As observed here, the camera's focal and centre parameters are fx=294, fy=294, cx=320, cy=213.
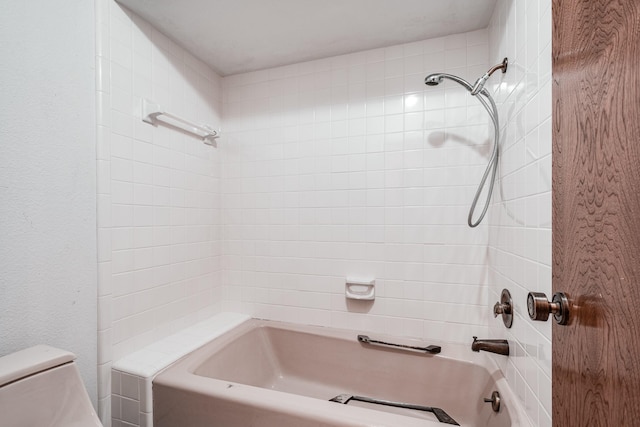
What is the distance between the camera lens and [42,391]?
92 centimetres

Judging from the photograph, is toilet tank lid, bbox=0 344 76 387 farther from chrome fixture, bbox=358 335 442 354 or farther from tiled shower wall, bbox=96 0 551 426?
chrome fixture, bbox=358 335 442 354

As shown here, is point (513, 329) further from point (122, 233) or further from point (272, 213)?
point (122, 233)

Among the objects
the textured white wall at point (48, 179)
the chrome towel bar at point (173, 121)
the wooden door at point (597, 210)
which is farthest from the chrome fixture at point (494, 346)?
the chrome towel bar at point (173, 121)

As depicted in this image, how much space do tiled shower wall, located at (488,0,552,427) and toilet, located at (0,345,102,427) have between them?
1403 mm

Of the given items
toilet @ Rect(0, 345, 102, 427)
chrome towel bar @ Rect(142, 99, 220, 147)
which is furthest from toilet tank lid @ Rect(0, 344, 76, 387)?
chrome towel bar @ Rect(142, 99, 220, 147)

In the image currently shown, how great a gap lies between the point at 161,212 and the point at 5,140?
0.69m

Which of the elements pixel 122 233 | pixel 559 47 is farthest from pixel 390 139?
pixel 122 233

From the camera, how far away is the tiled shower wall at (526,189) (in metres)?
0.83

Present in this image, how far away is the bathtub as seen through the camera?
3.47ft

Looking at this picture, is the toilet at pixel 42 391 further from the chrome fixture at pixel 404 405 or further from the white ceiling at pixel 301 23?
the white ceiling at pixel 301 23

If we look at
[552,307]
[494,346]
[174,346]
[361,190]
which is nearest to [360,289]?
[361,190]

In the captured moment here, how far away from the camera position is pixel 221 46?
68.4 inches

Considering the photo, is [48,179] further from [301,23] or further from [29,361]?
[301,23]

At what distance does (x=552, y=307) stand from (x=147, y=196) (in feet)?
5.47
